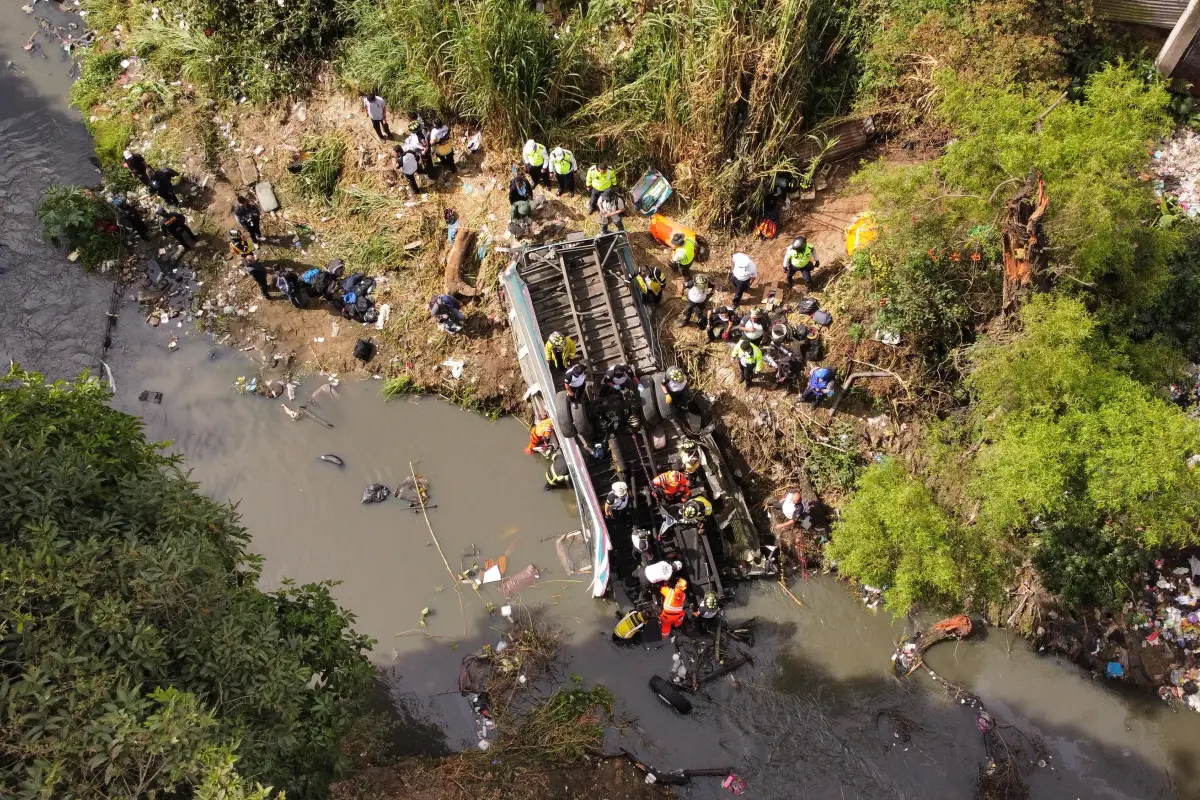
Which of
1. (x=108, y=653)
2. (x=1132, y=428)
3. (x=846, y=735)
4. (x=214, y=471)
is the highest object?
(x=108, y=653)

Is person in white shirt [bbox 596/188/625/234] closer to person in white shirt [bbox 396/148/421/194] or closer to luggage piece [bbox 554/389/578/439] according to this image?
person in white shirt [bbox 396/148/421/194]

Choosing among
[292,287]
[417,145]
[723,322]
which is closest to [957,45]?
[723,322]

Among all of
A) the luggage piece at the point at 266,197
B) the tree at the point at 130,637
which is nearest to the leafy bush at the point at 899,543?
the tree at the point at 130,637

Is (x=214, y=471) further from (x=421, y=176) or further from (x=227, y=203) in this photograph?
(x=421, y=176)

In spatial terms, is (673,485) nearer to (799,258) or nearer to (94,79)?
(799,258)

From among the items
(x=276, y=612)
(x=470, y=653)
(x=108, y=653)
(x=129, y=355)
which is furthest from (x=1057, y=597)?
(x=129, y=355)

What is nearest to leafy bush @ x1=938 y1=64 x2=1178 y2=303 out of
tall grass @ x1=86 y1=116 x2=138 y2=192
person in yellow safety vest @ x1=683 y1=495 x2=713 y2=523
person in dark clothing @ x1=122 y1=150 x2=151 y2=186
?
person in yellow safety vest @ x1=683 y1=495 x2=713 y2=523
